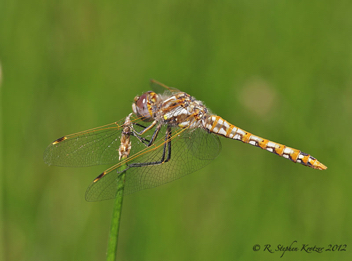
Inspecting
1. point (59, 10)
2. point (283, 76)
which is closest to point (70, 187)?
point (59, 10)

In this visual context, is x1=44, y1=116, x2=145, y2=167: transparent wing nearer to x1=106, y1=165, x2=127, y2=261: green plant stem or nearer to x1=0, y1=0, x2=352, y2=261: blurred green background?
x1=0, y1=0, x2=352, y2=261: blurred green background

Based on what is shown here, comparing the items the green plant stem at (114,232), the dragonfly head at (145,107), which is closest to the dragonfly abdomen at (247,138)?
the dragonfly head at (145,107)

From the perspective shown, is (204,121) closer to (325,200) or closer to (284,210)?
(284,210)

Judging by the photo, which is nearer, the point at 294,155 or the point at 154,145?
the point at 154,145

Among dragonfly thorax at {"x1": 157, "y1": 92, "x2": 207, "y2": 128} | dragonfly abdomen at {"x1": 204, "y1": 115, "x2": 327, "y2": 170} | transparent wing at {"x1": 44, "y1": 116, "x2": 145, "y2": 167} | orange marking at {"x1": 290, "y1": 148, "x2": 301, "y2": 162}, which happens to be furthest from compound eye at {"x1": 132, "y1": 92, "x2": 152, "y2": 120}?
orange marking at {"x1": 290, "y1": 148, "x2": 301, "y2": 162}

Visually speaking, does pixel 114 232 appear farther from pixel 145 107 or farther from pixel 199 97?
pixel 199 97

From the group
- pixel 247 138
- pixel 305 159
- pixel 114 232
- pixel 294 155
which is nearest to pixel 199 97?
pixel 247 138
